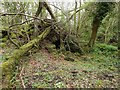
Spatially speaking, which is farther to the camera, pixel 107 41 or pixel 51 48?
pixel 107 41

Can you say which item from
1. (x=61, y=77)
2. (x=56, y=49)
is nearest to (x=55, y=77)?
(x=61, y=77)

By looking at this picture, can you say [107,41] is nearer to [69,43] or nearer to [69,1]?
[69,1]

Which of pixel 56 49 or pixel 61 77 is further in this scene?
pixel 56 49

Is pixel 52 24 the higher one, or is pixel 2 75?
pixel 52 24

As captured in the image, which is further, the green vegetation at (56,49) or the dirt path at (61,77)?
the green vegetation at (56,49)

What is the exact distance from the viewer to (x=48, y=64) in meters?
8.47

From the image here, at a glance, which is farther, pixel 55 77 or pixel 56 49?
pixel 56 49

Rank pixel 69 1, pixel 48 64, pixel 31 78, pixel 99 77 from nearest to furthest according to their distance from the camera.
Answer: pixel 31 78 < pixel 99 77 < pixel 48 64 < pixel 69 1

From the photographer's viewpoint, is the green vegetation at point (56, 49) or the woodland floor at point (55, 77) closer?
the woodland floor at point (55, 77)

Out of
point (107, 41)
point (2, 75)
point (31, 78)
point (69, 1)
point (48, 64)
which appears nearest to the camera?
point (2, 75)

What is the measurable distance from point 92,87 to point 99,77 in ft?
3.95

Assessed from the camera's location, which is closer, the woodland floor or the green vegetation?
the woodland floor

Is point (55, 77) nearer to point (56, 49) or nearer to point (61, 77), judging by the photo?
point (61, 77)

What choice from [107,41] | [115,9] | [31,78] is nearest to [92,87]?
[31,78]
